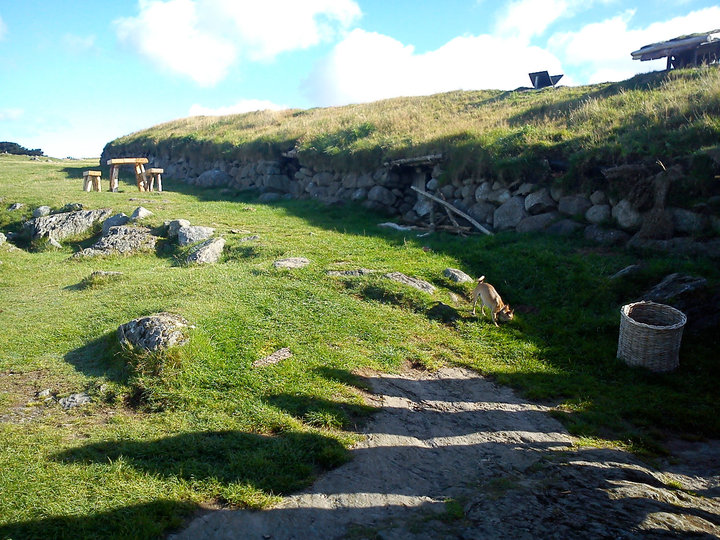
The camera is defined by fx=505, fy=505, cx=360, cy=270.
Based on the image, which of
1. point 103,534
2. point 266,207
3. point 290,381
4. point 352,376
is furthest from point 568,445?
point 266,207

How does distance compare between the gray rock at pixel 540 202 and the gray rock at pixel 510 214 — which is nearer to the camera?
the gray rock at pixel 540 202

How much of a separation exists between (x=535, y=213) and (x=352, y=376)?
326 inches

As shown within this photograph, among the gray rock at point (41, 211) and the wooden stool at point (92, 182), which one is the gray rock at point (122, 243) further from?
the wooden stool at point (92, 182)

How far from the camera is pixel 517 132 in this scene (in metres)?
14.2

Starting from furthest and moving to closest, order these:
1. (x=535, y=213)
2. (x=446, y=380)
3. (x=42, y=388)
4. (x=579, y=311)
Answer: (x=535, y=213) → (x=579, y=311) → (x=446, y=380) → (x=42, y=388)

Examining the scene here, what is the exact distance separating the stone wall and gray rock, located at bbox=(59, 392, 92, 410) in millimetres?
9830

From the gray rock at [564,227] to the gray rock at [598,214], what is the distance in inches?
11.8

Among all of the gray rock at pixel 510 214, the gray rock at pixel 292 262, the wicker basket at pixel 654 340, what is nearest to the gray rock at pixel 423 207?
the gray rock at pixel 510 214

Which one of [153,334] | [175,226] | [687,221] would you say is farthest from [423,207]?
[153,334]

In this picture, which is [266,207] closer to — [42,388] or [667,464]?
[42,388]

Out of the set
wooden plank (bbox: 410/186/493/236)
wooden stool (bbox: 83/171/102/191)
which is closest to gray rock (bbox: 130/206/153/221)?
wooden stool (bbox: 83/171/102/191)

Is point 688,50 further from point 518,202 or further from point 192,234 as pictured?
point 192,234

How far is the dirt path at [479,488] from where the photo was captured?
3.77 m

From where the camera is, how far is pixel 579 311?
8.59 metres
